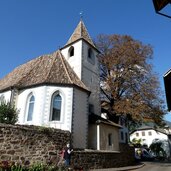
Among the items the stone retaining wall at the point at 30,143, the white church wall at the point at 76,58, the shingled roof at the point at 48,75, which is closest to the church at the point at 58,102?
the shingled roof at the point at 48,75

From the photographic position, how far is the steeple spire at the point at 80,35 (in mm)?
31281

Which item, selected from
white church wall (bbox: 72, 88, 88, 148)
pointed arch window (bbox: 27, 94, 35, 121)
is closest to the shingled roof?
white church wall (bbox: 72, 88, 88, 148)

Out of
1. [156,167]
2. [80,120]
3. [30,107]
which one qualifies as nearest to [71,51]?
[30,107]

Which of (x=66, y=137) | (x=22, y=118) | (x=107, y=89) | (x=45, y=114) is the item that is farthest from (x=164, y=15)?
(x=107, y=89)

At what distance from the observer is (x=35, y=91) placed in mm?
22266

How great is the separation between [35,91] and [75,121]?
508 centimetres

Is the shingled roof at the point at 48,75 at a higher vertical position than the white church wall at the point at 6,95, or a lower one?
higher

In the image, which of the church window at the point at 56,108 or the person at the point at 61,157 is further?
the church window at the point at 56,108

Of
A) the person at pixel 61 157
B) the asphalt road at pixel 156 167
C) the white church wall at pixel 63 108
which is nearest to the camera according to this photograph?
the person at pixel 61 157

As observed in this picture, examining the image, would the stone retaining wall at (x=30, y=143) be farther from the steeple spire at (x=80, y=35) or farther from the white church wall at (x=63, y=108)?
the steeple spire at (x=80, y=35)

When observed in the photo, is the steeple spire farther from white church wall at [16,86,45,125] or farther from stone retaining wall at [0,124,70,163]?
stone retaining wall at [0,124,70,163]

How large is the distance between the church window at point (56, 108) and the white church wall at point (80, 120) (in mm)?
1508

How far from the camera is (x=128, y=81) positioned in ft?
97.2

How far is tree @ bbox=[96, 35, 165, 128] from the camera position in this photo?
27359 mm
